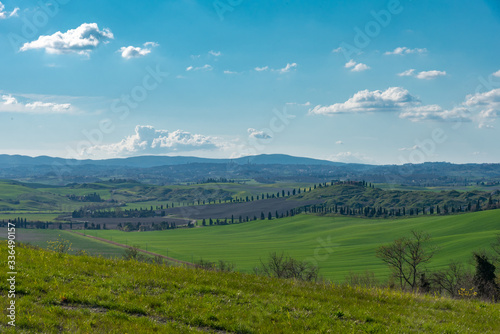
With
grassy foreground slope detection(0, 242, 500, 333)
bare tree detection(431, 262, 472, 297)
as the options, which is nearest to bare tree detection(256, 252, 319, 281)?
bare tree detection(431, 262, 472, 297)

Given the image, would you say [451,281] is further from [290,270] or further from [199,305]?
[199,305]

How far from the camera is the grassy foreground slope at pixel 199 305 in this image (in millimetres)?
13766

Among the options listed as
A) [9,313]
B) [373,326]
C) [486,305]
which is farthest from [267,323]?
[486,305]

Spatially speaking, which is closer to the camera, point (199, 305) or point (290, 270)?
point (199, 305)

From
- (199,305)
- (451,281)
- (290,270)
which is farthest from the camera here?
(451,281)

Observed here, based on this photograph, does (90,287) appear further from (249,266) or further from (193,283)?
(249,266)

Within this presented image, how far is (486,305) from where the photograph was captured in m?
20.0

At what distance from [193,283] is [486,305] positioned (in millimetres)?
14430

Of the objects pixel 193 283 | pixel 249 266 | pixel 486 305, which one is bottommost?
pixel 249 266

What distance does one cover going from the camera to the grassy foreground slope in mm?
13766

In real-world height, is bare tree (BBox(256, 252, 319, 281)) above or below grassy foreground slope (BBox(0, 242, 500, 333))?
below

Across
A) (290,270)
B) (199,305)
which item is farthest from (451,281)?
(199,305)

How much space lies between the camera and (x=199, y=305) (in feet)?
51.7

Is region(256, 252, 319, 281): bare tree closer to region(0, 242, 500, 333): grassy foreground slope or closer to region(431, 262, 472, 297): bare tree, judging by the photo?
region(431, 262, 472, 297): bare tree
